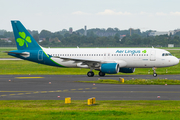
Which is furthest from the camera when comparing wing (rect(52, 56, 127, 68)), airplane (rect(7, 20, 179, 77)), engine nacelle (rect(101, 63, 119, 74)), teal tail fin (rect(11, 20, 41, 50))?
teal tail fin (rect(11, 20, 41, 50))

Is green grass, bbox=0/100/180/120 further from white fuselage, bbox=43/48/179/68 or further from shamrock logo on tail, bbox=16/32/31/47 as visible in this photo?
shamrock logo on tail, bbox=16/32/31/47

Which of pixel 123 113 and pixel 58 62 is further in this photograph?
pixel 58 62

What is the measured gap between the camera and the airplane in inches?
1780

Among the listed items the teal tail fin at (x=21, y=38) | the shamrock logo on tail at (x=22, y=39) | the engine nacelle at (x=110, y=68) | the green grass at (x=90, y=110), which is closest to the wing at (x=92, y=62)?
the engine nacelle at (x=110, y=68)

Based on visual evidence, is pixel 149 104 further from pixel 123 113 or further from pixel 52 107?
pixel 52 107

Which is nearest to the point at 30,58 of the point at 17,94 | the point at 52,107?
the point at 17,94

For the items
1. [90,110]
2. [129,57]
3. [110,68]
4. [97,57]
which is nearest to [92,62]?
[97,57]

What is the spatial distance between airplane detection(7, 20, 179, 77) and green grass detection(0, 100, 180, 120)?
2128 cm

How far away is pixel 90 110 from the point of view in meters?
19.0

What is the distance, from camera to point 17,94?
2742cm

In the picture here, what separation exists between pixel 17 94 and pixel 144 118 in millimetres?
14161

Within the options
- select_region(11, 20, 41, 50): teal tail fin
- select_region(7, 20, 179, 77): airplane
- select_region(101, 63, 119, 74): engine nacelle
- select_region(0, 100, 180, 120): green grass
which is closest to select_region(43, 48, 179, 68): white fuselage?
select_region(7, 20, 179, 77): airplane

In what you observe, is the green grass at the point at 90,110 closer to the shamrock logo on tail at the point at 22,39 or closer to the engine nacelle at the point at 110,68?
the engine nacelle at the point at 110,68

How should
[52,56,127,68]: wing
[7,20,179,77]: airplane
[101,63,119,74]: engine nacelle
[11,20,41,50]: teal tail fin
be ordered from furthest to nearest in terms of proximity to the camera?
1. [11,20,41,50]: teal tail fin
2. [7,20,179,77]: airplane
3. [52,56,127,68]: wing
4. [101,63,119,74]: engine nacelle
